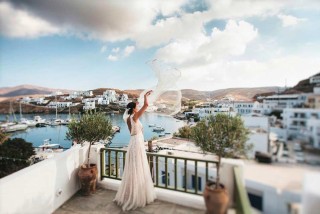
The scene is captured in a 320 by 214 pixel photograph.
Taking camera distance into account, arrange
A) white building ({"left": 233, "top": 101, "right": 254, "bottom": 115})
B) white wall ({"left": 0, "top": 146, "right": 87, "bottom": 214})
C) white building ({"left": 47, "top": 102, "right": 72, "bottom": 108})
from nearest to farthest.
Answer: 1. white wall ({"left": 0, "top": 146, "right": 87, "bottom": 214})
2. white building ({"left": 233, "top": 101, "right": 254, "bottom": 115})
3. white building ({"left": 47, "top": 102, "right": 72, "bottom": 108})

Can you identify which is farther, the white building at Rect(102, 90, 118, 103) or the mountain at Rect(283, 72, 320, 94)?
the white building at Rect(102, 90, 118, 103)

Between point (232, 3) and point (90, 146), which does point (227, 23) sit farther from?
point (90, 146)

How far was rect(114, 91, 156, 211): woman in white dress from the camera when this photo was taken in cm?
311

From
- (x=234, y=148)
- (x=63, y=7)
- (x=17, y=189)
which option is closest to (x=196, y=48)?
(x=234, y=148)

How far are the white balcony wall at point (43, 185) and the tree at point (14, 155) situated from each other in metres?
9.16

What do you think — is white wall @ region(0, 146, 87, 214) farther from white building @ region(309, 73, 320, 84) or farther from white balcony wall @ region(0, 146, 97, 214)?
white building @ region(309, 73, 320, 84)

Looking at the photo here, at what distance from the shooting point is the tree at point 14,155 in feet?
35.7

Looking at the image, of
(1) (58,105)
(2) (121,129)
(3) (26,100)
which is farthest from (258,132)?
(3) (26,100)

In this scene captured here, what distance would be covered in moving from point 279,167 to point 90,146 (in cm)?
297

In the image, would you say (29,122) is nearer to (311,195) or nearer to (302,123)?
(302,123)

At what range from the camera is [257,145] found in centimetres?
253

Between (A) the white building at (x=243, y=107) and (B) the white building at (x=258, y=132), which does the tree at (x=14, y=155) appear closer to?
(A) the white building at (x=243, y=107)

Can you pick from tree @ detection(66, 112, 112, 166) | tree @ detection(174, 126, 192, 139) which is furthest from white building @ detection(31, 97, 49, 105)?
tree @ detection(174, 126, 192, 139)

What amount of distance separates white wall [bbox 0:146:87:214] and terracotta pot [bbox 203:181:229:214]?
7.01 feet
